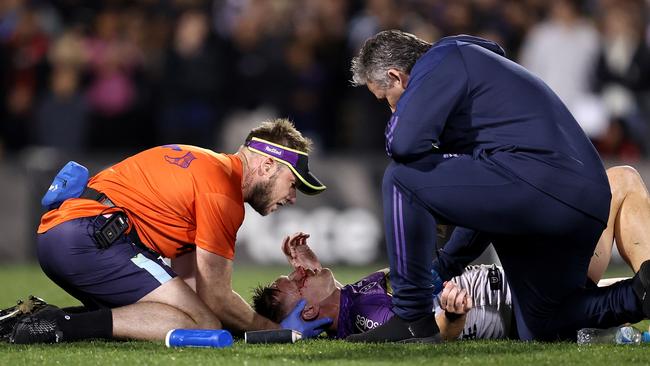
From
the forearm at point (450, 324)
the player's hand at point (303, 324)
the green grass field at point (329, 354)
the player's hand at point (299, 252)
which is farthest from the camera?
the player's hand at point (299, 252)

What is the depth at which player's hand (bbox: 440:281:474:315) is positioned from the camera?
5.76 metres

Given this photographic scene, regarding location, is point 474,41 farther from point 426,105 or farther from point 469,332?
point 469,332

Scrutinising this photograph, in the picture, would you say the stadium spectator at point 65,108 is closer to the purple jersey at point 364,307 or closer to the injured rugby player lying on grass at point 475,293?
the injured rugby player lying on grass at point 475,293

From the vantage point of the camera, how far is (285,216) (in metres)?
12.0

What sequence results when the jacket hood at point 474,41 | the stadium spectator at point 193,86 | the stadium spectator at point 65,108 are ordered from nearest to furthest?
1. the jacket hood at point 474,41
2. the stadium spectator at point 193,86
3. the stadium spectator at point 65,108

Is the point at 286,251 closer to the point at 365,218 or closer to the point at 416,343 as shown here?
the point at 416,343

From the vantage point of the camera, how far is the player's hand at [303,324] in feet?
21.2

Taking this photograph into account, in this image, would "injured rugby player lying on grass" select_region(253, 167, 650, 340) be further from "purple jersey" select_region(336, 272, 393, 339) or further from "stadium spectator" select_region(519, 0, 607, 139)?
"stadium spectator" select_region(519, 0, 607, 139)

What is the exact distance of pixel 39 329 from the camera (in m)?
6.03

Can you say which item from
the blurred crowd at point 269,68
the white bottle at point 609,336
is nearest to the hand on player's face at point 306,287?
the white bottle at point 609,336

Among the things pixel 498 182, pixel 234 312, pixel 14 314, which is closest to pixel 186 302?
pixel 234 312

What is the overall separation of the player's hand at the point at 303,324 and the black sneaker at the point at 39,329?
1271 mm

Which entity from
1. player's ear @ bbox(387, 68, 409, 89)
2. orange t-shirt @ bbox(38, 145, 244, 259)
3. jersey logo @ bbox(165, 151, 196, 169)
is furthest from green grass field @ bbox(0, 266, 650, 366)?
player's ear @ bbox(387, 68, 409, 89)

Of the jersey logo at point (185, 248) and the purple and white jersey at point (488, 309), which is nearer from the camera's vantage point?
the purple and white jersey at point (488, 309)
